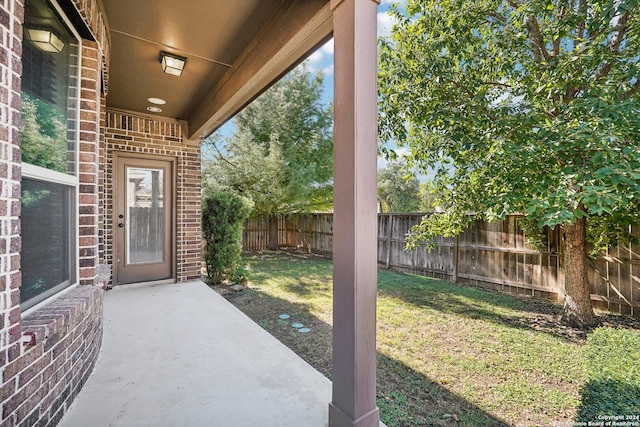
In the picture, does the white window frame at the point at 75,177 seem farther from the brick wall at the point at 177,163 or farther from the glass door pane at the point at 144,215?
the glass door pane at the point at 144,215

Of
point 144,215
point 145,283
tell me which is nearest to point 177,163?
point 144,215

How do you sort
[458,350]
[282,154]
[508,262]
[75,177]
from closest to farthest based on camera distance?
[75,177] < [458,350] < [508,262] < [282,154]

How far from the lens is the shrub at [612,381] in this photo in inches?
68.3

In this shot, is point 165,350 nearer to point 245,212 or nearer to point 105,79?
point 105,79

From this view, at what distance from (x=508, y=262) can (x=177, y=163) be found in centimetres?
574

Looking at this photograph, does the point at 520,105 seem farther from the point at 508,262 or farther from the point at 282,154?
the point at 282,154

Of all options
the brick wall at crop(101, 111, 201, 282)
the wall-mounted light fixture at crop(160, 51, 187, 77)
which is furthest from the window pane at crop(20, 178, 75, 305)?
the brick wall at crop(101, 111, 201, 282)

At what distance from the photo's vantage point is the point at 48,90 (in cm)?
168

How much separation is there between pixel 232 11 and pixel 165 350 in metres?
2.70

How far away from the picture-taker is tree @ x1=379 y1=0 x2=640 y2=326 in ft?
8.44

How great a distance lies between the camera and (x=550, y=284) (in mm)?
4680

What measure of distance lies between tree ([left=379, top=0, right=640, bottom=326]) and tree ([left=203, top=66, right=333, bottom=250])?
514 cm

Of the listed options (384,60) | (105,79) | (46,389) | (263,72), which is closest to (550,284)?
(384,60)

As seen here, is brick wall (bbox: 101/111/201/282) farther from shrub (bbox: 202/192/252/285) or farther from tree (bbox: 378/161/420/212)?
tree (bbox: 378/161/420/212)
